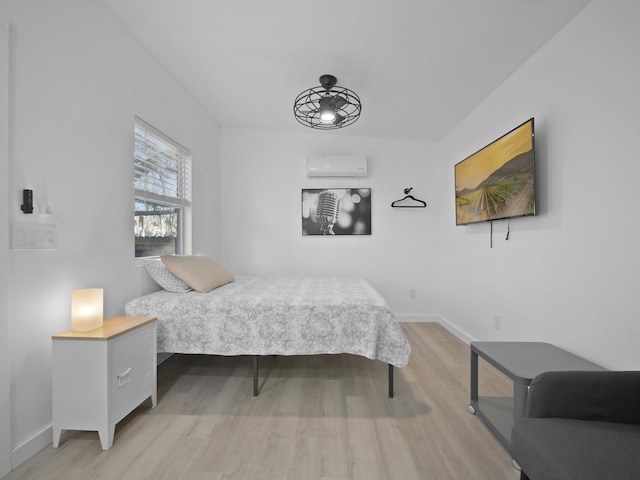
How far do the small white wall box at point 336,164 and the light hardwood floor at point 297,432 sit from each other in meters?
2.41

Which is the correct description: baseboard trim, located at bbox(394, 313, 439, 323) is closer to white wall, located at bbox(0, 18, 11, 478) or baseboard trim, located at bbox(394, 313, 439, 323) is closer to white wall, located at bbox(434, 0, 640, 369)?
white wall, located at bbox(434, 0, 640, 369)

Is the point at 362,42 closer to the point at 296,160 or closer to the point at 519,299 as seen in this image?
the point at 296,160

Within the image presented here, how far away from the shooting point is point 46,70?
165 centimetres

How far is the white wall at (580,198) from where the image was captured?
1550 millimetres

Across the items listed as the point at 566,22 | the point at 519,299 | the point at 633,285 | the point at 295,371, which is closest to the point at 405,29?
the point at 566,22

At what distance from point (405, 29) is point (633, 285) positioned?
2.02 metres

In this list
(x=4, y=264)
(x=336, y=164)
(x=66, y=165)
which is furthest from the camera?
(x=336, y=164)

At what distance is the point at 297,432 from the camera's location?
5.71 feet

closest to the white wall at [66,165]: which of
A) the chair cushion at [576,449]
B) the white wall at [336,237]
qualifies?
the white wall at [336,237]

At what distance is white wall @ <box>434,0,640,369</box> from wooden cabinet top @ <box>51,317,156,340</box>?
2.67 m

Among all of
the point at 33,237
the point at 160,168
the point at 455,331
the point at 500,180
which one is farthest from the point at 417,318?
the point at 33,237

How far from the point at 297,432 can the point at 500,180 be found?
2379 millimetres

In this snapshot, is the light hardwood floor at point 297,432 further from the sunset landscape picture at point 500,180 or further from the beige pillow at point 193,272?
the sunset landscape picture at point 500,180

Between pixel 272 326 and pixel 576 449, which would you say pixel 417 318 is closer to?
pixel 272 326
